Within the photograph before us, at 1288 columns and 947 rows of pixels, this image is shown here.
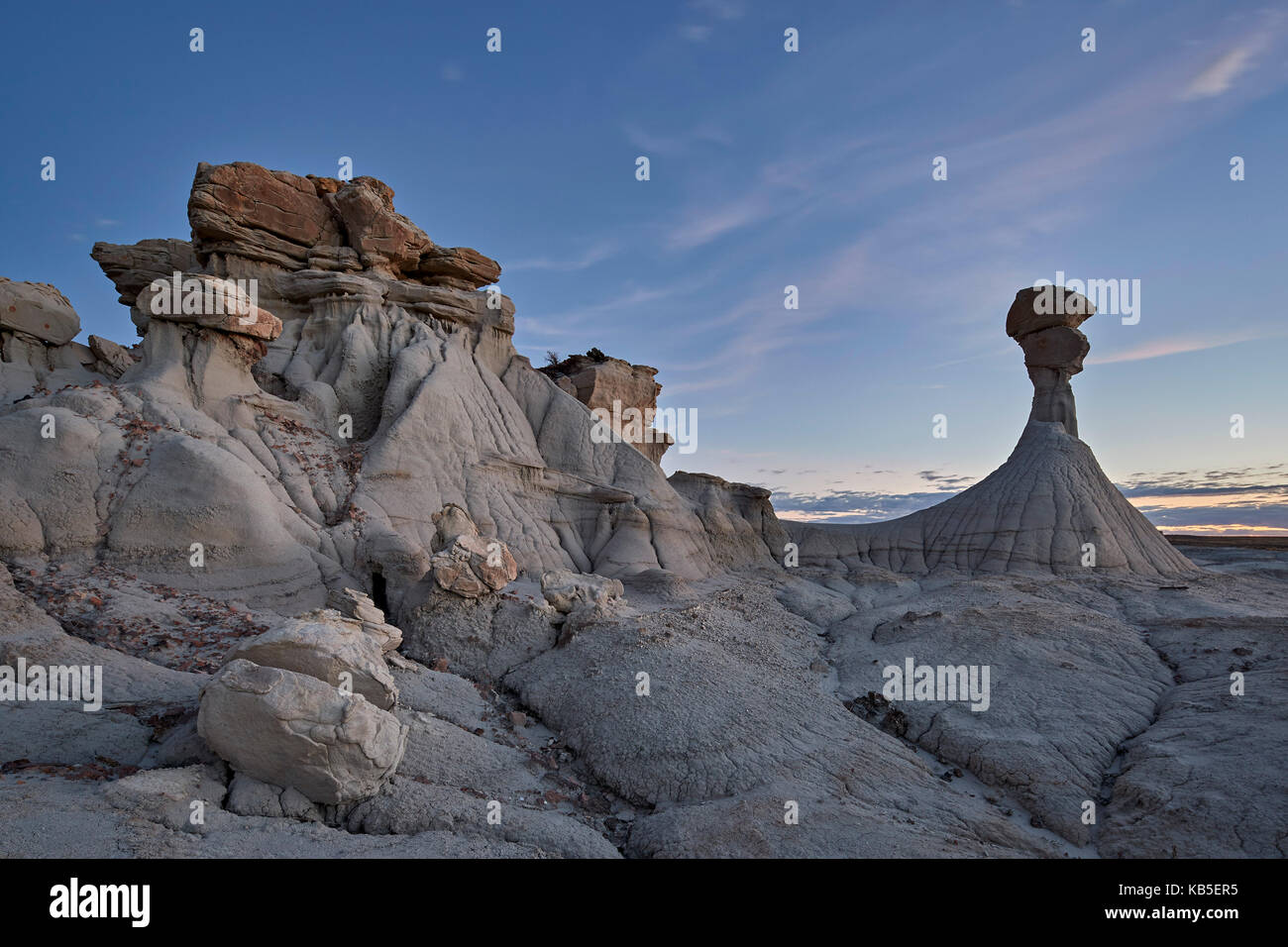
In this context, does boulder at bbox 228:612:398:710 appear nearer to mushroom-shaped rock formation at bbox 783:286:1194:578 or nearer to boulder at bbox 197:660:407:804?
boulder at bbox 197:660:407:804

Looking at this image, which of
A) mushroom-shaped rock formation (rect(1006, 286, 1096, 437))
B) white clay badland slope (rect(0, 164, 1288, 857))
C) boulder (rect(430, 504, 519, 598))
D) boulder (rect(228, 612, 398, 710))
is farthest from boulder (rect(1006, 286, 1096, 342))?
boulder (rect(228, 612, 398, 710))

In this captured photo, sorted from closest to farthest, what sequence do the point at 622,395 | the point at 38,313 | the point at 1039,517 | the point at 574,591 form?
the point at 574,591
the point at 38,313
the point at 1039,517
the point at 622,395

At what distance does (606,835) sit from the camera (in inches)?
235

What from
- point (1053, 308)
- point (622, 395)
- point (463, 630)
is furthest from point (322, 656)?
point (1053, 308)

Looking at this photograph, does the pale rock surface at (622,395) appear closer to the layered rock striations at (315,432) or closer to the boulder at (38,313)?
the layered rock striations at (315,432)

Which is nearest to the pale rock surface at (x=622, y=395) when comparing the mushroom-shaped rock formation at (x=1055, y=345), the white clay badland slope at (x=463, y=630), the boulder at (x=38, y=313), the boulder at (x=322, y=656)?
the white clay badland slope at (x=463, y=630)

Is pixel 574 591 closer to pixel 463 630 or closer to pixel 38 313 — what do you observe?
pixel 463 630

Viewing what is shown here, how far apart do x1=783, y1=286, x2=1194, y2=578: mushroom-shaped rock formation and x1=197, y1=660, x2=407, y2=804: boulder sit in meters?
19.4

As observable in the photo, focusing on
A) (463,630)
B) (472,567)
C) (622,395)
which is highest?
(622,395)

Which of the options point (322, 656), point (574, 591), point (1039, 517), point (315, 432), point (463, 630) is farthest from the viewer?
point (1039, 517)

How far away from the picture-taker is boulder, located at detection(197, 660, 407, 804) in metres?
5.11

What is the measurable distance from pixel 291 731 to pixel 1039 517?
22.4 metres

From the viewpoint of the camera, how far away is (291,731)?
507 centimetres
